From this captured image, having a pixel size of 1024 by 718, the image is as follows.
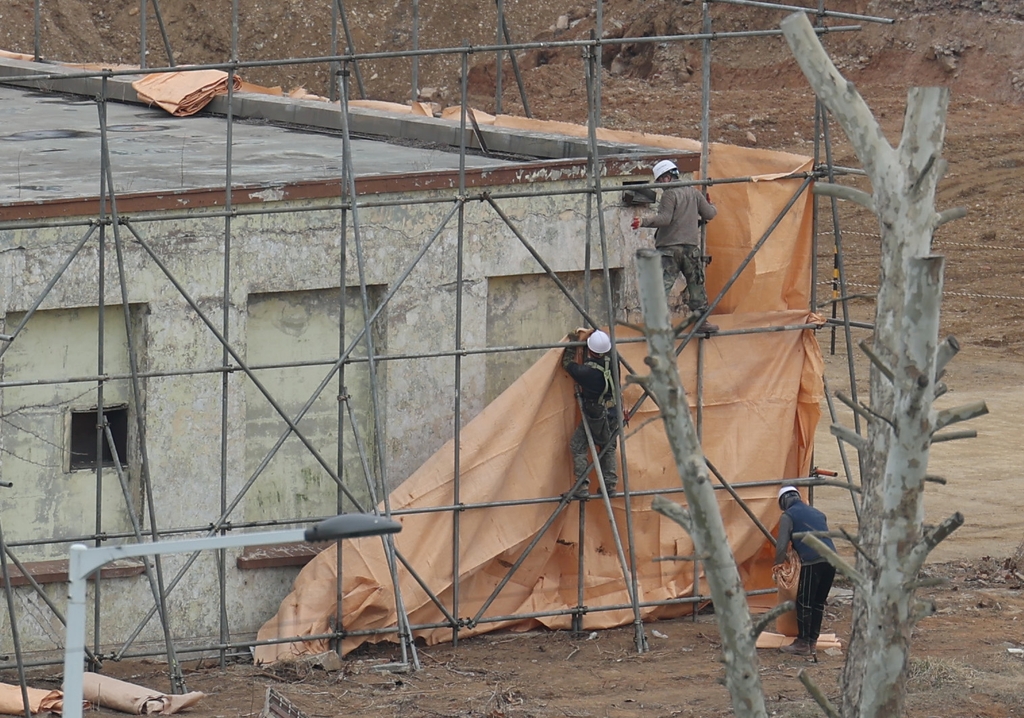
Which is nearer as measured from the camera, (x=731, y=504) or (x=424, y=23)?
(x=731, y=504)

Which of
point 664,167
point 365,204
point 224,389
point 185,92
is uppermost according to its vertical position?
point 185,92

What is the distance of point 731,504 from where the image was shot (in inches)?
575

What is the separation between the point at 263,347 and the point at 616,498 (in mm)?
3209

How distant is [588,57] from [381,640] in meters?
4.95

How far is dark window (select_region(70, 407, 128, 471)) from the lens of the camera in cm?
1321

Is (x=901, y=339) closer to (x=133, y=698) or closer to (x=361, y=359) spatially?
(x=361, y=359)

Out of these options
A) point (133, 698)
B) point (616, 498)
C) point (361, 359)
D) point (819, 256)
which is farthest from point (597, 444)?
point (819, 256)

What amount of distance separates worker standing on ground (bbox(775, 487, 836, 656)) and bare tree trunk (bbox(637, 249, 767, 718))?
640 centimetres

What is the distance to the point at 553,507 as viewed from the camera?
1423 centimetres

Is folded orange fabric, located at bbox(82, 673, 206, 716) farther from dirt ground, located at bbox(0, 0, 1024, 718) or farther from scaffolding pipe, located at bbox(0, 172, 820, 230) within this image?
scaffolding pipe, located at bbox(0, 172, 820, 230)

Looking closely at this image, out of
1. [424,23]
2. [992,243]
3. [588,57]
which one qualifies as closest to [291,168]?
[588,57]

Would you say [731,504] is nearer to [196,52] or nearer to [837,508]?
[837,508]

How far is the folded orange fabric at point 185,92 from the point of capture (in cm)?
1995

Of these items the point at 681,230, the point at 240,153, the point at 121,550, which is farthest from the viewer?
the point at 240,153
